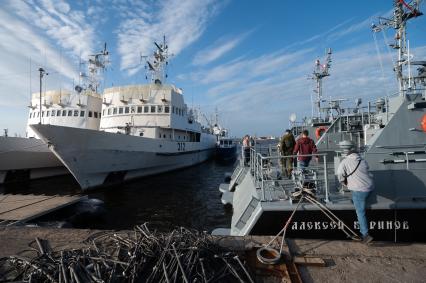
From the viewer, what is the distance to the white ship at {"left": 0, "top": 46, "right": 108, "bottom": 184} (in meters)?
18.1

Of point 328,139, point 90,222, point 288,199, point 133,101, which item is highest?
point 133,101

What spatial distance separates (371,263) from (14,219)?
803 centimetres

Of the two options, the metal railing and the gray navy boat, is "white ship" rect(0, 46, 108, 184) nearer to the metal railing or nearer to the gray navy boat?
the metal railing

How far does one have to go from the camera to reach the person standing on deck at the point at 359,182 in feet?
15.0

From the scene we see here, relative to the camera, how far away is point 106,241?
457cm

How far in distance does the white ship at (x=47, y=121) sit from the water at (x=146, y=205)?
4.14ft

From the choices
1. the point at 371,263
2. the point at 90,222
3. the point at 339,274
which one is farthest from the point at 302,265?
the point at 90,222

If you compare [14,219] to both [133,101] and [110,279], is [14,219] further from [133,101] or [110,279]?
[133,101]

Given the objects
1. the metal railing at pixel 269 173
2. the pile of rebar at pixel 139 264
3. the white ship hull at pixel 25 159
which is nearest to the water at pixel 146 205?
the white ship hull at pixel 25 159

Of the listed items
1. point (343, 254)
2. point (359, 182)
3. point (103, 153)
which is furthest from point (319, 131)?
point (103, 153)

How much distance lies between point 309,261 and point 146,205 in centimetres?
997

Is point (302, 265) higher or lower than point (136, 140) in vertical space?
lower

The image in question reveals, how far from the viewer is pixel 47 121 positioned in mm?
24938

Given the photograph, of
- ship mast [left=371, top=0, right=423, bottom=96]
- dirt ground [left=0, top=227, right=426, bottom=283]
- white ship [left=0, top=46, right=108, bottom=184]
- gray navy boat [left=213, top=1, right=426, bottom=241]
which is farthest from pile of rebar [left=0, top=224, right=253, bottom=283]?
white ship [left=0, top=46, right=108, bottom=184]
